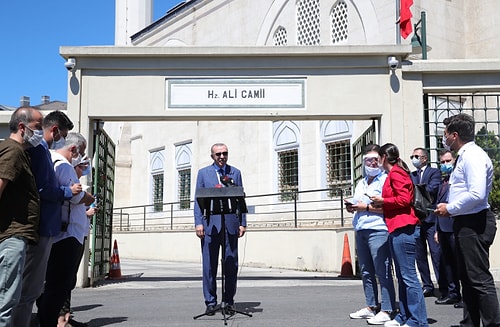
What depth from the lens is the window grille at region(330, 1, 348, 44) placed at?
21.3 metres

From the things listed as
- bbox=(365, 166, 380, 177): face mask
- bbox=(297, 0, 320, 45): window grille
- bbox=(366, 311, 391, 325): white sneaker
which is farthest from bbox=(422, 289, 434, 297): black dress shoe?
bbox=(297, 0, 320, 45): window grille

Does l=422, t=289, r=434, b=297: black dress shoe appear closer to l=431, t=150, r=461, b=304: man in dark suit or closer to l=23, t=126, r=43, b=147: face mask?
l=431, t=150, r=461, b=304: man in dark suit

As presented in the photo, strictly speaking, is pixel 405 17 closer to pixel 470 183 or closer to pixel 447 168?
pixel 447 168

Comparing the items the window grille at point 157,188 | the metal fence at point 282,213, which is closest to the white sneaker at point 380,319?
the metal fence at point 282,213

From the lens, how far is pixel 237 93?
1055cm

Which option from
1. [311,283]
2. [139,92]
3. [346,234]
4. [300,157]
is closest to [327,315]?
[311,283]

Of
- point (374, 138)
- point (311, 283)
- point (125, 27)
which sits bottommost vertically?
point (311, 283)

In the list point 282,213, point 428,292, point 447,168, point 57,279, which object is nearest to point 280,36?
point 282,213

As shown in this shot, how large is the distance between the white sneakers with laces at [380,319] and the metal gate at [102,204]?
5706mm

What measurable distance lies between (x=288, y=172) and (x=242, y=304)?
556 inches

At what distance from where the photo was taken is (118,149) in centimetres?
3069

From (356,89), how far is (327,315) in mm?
4758

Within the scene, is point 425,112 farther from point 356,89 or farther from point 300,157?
point 300,157

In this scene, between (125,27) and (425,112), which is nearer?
(425,112)
